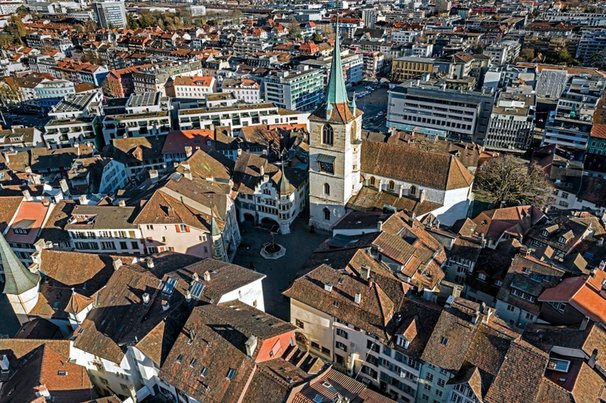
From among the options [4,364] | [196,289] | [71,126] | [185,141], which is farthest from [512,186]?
[71,126]

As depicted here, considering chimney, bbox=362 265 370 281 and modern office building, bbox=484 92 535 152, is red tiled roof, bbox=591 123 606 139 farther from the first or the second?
chimney, bbox=362 265 370 281

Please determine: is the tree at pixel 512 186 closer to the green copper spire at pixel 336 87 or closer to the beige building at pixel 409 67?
the green copper spire at pixel 336 87

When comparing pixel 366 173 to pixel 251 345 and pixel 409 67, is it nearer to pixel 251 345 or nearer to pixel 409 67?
pixel 251 345

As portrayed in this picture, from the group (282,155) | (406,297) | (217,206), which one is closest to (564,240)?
(406,297)

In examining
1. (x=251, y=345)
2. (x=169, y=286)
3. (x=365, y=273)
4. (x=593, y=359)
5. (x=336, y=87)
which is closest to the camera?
(x=251, y=345)

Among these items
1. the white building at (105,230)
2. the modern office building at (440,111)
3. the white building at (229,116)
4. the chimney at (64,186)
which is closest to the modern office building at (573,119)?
the modern office building at (440,111)

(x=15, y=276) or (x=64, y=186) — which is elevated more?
(x=15, y=276)
